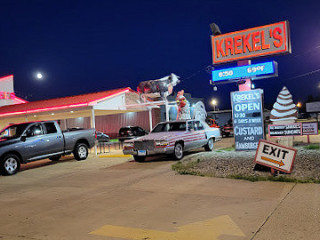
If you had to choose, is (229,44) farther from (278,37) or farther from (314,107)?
(314,107)

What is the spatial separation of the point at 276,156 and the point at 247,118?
549 centimetres

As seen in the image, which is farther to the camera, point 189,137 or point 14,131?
point 14,131

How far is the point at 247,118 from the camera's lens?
1416 cm

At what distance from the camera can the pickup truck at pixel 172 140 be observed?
12695 millimetres

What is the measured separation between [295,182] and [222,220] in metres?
3.48

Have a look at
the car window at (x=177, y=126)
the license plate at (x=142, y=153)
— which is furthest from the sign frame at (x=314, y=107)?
the license plate at (x=142, y=153)

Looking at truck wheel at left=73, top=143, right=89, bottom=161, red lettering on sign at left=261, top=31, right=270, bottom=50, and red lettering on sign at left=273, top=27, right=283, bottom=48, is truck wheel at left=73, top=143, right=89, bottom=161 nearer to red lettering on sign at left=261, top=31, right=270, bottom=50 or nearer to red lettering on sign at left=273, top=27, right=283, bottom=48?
red lettering on sign at left=261, top=31, right=270, bottom=50

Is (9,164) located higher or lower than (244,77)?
lower

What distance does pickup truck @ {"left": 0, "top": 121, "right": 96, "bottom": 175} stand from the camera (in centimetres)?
1240

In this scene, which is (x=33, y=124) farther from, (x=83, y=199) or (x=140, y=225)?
(x=140, y=225)

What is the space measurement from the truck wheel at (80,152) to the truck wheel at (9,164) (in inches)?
118

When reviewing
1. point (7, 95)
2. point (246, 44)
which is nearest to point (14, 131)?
point (246, 44)

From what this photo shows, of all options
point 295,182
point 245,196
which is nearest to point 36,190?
point 245,196

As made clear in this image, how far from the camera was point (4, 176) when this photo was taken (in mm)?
12203
